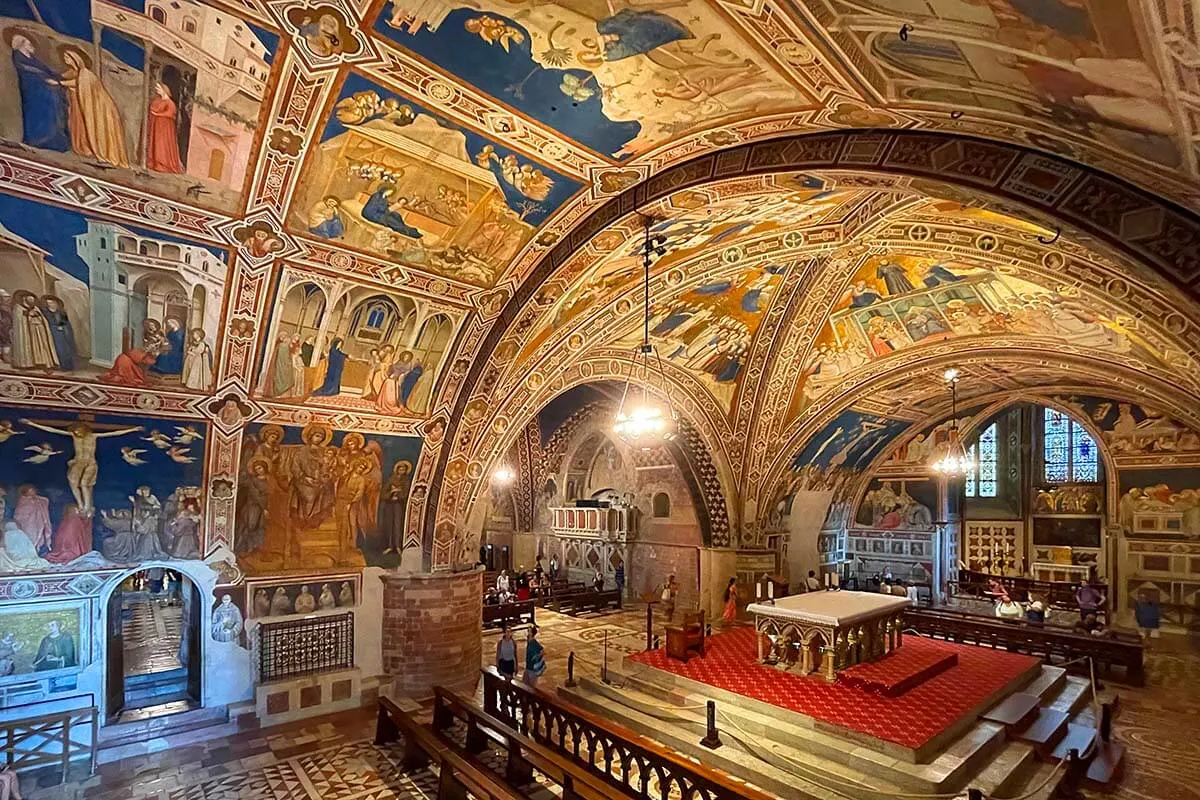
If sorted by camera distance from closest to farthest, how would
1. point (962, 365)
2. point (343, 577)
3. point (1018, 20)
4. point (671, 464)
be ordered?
1. point (1018, 20)
2. point (343, 577)
3. point (962, 365)
4. point (671, 464)

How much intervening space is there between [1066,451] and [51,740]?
75.2ft

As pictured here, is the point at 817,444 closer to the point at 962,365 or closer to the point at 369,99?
the point at 962,365

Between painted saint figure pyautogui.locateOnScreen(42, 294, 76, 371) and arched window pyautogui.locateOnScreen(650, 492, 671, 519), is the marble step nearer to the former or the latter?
painted saint figure pyautogui.locateOnScreen(42, 294, 76, 371)

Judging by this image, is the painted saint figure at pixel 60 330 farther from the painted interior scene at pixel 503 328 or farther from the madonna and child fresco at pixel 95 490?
the madonna and child fresco at pixel 95 490

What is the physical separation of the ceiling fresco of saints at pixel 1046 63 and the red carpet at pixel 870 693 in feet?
20.4

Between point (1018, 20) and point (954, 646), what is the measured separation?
11.4 m

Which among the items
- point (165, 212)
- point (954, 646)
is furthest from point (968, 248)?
point (165, 212)

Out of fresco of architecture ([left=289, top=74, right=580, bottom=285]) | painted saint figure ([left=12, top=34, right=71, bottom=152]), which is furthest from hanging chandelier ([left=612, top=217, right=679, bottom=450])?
painted saint figure ([left=12, top=34, right=71, bottom=152])

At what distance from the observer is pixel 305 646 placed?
382 inches

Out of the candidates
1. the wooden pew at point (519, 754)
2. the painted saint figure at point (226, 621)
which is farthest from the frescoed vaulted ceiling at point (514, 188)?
the wooden pew at point (519, 754)

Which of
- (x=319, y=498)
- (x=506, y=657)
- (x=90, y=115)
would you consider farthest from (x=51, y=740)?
(x=90, y=115)

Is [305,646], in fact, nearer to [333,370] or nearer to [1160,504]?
[333,370]

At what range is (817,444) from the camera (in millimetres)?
16500

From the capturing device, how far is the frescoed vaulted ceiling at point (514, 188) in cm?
461
